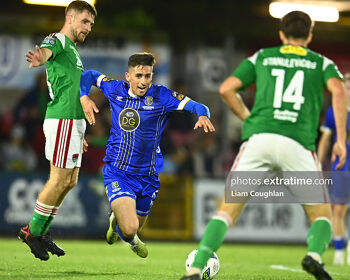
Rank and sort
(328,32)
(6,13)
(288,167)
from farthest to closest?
(328,32) < (6,13) < (288,167)

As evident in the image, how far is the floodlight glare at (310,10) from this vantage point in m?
16.3

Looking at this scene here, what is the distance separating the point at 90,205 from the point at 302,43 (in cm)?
868

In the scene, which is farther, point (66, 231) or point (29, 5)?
point (29, 5)

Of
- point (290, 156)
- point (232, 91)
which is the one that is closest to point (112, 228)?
point (232, 91)

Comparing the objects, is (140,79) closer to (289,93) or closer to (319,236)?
(289,93)

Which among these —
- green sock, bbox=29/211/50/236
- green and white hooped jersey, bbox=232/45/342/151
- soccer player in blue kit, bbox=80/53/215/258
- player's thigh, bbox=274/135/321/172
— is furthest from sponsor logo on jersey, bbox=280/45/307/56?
green sock, bbox=29/211/50/236

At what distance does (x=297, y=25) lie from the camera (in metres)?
5.64

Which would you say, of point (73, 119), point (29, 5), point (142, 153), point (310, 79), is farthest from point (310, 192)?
point (29, 5)

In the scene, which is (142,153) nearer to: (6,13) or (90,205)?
(90,205)

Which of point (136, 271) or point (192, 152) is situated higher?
point (192, 152)

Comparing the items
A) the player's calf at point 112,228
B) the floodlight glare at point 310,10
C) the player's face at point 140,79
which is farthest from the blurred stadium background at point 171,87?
the player's face at point 140,79

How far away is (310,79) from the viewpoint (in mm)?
5594

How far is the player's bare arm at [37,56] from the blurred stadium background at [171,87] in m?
6.70

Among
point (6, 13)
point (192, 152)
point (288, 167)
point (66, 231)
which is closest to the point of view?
point (288, 167)
